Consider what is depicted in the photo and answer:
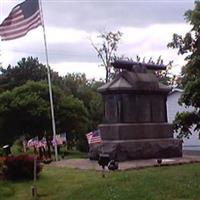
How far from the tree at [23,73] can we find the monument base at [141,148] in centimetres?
3717

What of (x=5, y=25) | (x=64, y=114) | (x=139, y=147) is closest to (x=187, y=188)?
(x=139, y=147)

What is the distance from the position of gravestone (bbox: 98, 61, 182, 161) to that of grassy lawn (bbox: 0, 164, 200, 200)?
14.8ft

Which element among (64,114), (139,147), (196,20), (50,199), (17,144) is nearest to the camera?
(50,199)

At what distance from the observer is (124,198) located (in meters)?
11.9

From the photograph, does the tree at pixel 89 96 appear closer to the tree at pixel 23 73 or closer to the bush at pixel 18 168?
the tree at pixel 23 73

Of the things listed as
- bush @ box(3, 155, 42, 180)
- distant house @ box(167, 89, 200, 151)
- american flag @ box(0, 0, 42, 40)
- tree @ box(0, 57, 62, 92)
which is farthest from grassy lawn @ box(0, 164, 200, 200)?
tree @ box(0, 57, 62, 92)

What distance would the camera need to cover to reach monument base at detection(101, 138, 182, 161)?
2100 centimetres

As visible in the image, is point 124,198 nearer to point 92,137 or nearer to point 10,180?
point 10,180

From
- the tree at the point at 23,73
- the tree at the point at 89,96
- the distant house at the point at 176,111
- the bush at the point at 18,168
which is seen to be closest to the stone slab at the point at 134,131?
the bush at the point at 18,168

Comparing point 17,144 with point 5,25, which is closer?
point 5,25

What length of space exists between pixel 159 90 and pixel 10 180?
8.91m

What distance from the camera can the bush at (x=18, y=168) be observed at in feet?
53.5

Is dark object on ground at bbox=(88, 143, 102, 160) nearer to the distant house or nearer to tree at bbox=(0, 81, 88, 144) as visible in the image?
tree at bbox=(0, 81, 88, 144)

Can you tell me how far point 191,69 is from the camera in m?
16.3
